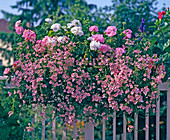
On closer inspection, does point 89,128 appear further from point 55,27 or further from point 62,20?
point 62,20

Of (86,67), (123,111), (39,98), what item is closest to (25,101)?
(39,98)

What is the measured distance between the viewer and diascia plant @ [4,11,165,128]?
9.65 ft

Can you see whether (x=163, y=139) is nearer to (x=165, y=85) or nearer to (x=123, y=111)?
(x=165, y=85)

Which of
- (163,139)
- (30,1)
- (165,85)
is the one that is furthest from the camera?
(30,1)

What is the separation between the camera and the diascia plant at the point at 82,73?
2.94m

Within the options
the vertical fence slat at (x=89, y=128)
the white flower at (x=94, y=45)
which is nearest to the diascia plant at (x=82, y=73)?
the white flower at (x=94, y=45)

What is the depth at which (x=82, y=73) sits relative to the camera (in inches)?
116

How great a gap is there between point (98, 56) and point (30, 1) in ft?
31.4

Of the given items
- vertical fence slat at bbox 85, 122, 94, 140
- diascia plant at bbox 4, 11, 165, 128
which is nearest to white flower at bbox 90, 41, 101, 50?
diascia plant at bbox 4, 11, 165, 128

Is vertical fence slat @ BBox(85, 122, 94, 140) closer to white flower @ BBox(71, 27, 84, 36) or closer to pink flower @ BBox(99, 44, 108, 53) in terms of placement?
pink flower @ BBox(99, 44, 108, 53)

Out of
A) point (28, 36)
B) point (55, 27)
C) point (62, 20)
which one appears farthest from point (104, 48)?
point (62, 20)

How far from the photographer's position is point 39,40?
303 cm

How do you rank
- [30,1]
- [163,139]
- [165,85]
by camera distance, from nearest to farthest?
1. [165,85]
2. [163,139]
3. [30,1]

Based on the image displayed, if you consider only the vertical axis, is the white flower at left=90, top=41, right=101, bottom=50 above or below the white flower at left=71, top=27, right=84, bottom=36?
below
